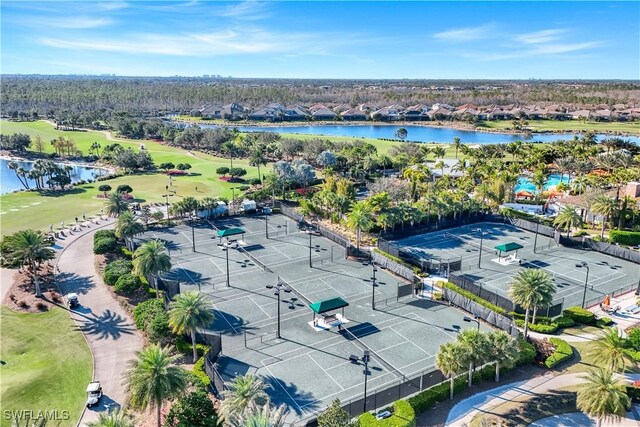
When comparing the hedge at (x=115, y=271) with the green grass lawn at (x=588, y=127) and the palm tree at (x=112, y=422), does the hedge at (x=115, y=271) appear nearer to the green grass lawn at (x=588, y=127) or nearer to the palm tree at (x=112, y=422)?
the palm tree at (x=112, y=422)

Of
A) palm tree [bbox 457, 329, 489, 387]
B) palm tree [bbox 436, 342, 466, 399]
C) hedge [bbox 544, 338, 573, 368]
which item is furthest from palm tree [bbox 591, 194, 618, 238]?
palm tree [bbox 436, 342, 466, 399]

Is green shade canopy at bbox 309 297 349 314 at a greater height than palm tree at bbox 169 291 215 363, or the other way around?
palm tree at bbox 169 291 215 363

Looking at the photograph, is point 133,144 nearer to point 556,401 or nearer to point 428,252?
point 428,252

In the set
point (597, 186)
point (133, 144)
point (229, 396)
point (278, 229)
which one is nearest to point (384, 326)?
point (229, 396)

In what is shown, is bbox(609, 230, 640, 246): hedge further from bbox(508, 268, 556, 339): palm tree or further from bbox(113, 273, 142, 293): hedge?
bbox(113, 273, 142, 293): hedge

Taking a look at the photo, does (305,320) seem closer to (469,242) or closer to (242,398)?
(242,398)
